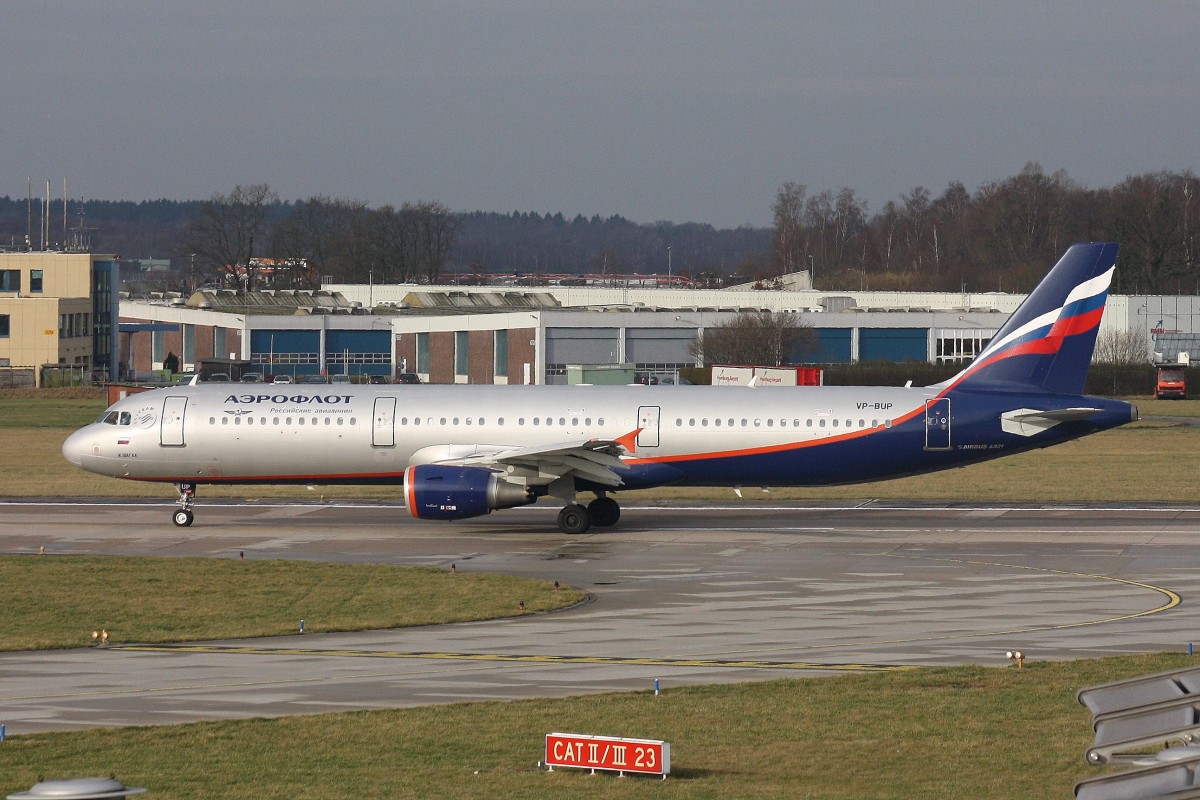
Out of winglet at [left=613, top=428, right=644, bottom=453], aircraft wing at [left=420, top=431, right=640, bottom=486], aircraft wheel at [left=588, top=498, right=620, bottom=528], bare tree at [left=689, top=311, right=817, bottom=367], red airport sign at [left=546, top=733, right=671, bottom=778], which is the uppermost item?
bare tree at [left=689, top=311, right=817, bottom=367]

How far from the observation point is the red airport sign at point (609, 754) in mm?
15250

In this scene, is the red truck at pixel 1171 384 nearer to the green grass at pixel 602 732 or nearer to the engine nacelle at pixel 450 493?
the engine nacelle at pixel 450 493

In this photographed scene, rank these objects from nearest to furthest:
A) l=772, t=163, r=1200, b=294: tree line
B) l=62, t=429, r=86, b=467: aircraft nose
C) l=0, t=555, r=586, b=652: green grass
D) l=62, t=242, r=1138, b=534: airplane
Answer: l=0, t=555, r=586, b=652: green grass
l=62, t=242, r=1138, b=534: airplane
l=62, t=429, r=86, b=467: aircraft nose
l=772, t=163, r=1200, b=294: tree line

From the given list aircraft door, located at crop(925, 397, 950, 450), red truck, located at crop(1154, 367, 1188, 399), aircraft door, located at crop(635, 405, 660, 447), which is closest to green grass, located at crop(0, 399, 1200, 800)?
aircraft door, located at crop(635, 405, 660, 447)

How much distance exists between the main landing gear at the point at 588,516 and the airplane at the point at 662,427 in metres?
0.05

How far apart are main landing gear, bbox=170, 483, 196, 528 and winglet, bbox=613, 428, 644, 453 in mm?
11814

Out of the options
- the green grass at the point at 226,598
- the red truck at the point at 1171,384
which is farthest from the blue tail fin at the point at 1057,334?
the red truck at the point at 1171,384

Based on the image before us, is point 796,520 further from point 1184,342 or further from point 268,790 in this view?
point 1184,342

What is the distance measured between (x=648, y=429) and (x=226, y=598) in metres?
14.8

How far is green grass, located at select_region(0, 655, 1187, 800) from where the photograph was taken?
15.0 meters

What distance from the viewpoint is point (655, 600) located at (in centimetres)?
2822

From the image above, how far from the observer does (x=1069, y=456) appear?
6203 cm

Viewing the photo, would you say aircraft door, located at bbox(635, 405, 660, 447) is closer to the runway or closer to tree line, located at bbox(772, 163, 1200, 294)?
the runway

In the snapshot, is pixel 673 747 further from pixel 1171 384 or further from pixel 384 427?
pixel 1171 384
